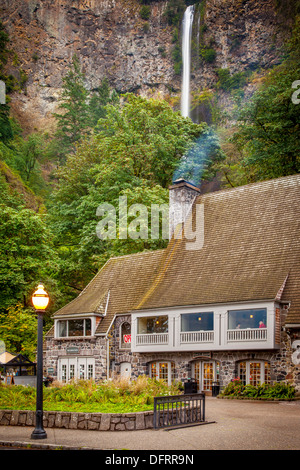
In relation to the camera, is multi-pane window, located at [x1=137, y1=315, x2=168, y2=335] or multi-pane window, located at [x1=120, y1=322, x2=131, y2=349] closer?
multi-pane window, located at [x1=137, y1=315, x2=168, y2=335]

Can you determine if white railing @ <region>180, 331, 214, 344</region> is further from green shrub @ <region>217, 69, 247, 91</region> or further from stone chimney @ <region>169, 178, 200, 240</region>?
green shrub @ <region>217, 69, 247, 91</region>

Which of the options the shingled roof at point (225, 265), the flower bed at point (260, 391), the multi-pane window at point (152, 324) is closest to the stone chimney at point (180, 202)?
the shingled roof at point (225, 265)

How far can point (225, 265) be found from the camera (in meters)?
24.9

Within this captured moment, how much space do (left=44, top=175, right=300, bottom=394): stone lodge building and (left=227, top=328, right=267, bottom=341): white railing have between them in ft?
0.14

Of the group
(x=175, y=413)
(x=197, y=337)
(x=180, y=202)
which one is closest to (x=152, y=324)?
(x=197, y=337)

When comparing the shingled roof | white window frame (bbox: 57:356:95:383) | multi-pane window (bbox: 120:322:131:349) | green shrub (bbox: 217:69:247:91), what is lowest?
white window frame (bbox: 57:356:95:383)

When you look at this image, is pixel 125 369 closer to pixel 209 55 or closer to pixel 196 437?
pixel 196 437

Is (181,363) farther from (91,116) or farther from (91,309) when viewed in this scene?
(91,116)

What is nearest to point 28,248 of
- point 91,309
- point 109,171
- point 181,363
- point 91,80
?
point 91,309

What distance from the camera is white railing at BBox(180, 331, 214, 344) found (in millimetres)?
22938

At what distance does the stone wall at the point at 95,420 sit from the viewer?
12.2m

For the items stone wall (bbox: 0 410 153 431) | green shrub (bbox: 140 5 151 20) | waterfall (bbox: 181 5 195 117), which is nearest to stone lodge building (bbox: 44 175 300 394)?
stone wall (bbox: 0 410 153 431)

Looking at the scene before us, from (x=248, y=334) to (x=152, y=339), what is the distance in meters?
5.49

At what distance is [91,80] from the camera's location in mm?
84188
